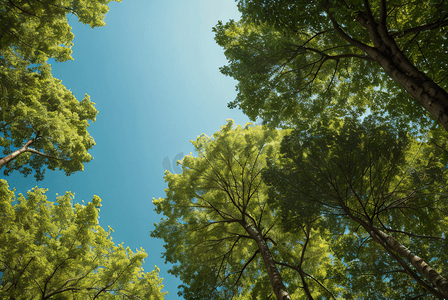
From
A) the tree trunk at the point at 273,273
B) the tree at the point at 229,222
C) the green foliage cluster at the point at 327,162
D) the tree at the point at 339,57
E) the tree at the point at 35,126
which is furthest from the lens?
the tree at the point at 229,222

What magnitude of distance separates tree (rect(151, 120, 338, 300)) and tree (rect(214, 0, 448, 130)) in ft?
6.89

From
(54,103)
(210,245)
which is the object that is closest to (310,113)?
(210,245)

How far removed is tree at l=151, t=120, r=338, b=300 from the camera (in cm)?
773

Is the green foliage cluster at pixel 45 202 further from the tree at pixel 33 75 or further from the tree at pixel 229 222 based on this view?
the tree at pixel 229 222

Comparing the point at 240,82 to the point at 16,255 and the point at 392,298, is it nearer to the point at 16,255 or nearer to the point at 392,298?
the point at 392,298

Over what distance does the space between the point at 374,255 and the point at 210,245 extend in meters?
5.58

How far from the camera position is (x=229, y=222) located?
26.8 feet

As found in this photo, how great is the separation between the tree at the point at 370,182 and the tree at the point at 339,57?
34.3 inches

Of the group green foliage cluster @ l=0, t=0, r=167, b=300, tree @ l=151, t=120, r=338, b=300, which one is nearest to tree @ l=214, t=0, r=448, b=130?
tree @ l=151, t=120, r=338, b=300

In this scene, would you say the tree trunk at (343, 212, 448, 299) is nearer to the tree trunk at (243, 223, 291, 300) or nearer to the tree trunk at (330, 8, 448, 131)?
the tree trunk at (243, 223, 291, 300)

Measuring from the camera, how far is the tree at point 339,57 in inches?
146

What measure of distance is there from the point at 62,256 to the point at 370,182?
429 inches

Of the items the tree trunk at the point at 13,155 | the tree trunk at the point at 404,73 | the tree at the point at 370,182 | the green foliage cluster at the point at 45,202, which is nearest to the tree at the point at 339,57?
the tree trunk at the point at 404,73

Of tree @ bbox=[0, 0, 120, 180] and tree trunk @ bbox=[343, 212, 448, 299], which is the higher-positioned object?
tree @ bbox=[0, 0, 120, 180]
